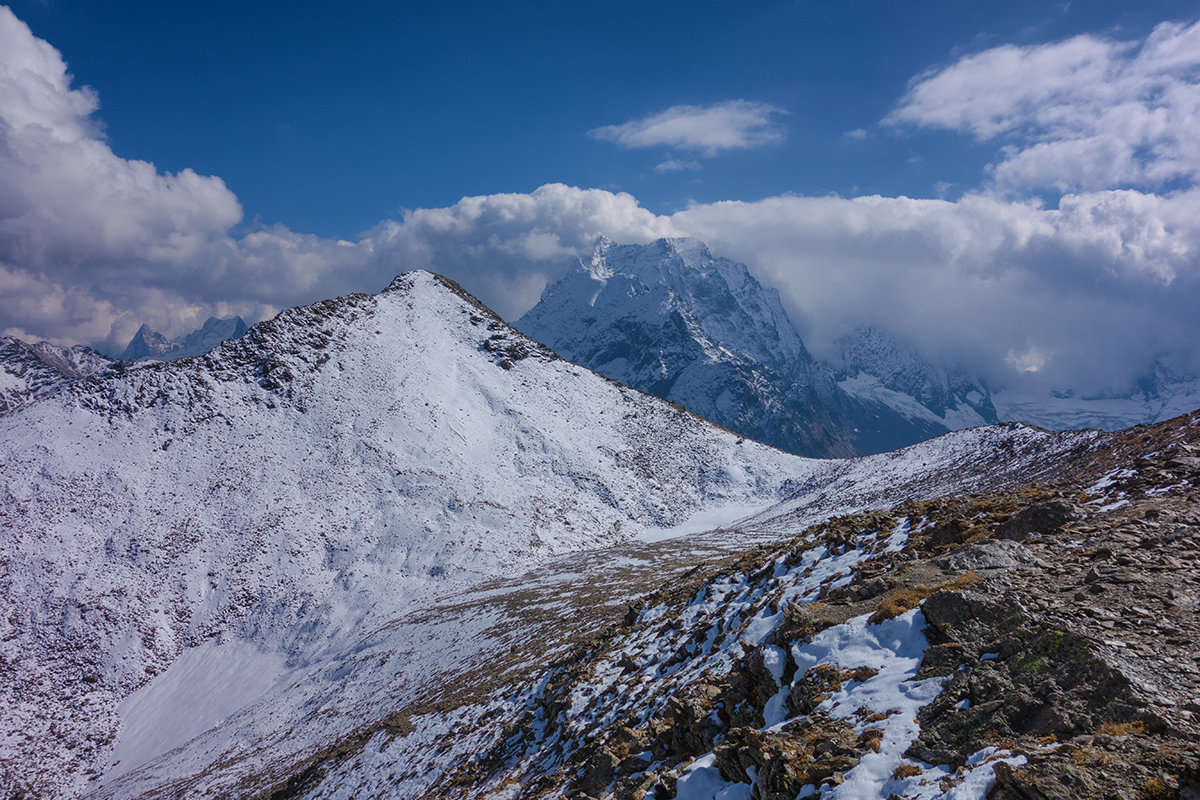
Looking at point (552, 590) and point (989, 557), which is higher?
point (989, 557)

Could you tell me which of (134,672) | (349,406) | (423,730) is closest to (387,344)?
(349,406)

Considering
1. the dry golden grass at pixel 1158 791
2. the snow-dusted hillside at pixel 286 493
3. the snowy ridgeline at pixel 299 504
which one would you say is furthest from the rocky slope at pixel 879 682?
the snow-dusted hillside at pixel 286 493

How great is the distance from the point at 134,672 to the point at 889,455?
313 ft

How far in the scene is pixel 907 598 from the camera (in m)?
11.2

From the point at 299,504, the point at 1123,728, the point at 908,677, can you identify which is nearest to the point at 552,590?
the point at 299,504

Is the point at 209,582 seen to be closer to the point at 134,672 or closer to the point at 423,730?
the point at 134,672

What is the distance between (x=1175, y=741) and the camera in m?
5.97

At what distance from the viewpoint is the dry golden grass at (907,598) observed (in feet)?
35.4

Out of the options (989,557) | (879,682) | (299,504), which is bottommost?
(879,682)

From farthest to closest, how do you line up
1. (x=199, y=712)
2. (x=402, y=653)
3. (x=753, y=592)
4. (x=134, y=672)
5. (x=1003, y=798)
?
(x=134, y=672), (x=199, y=712), (x=402, y=653), (x=753, y=592), (x=1003, y=798)

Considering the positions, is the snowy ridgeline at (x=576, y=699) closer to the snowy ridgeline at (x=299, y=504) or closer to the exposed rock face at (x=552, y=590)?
the exposed rock face at (x=552, y=590)

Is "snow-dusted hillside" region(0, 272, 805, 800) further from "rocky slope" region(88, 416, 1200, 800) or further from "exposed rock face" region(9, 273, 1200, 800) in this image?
"rocky slope" region(88, 416, 1200, 800)

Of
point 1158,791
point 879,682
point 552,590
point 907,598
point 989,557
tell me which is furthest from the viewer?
point 552,590

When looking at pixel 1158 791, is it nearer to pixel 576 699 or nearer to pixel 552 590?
pixel 576 699
